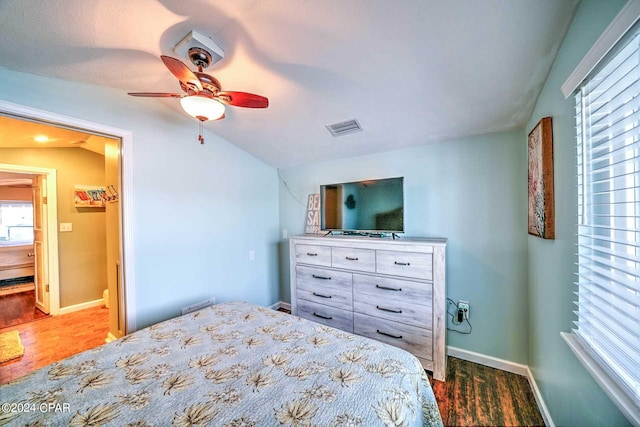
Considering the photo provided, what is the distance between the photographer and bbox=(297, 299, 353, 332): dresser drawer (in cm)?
231

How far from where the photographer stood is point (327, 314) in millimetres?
2430

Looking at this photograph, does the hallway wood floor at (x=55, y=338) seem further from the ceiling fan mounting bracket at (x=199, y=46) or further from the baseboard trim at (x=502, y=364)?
the baseboard trim at (x=502, y=364)

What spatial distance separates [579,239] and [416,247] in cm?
95

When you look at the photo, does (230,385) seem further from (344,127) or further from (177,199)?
(344,127)

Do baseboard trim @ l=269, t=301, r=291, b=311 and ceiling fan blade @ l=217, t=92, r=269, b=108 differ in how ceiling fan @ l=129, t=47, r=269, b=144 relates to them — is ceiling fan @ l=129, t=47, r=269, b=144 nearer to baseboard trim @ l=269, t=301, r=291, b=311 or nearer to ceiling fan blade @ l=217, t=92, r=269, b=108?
ceiling fan blade @ l=217, t=92, r=269, b=108

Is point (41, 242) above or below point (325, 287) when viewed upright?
above

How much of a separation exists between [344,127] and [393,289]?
1.55 metres

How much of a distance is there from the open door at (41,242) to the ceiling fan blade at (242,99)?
3779mm

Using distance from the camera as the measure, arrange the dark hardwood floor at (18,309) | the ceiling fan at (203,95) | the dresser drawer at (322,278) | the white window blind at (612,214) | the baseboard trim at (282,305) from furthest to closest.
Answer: the baseboard trim at (282,305) < the dark hardwood floor at (18,309) < the dresser drawer at (322,278) < the ceiling fan at (203,95) < the white window blind at (612,214)

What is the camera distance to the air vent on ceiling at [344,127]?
2.16 meters

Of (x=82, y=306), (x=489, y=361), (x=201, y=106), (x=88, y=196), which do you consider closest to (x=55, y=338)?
(x=82, y=306)

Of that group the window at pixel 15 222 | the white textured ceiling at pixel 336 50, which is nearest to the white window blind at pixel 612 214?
the white textured ceiling at pixel 336 50

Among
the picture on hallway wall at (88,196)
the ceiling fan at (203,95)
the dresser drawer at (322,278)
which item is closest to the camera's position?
the ceiling fan at (203,95)

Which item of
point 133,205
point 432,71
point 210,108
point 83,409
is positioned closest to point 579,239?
point 432,71
